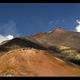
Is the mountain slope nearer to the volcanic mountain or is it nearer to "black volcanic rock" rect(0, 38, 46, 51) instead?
the volcanic mountain

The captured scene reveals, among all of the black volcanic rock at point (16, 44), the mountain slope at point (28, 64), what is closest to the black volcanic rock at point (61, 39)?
the black volcanic rock at point (16, 44)

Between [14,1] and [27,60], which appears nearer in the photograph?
[14,1]

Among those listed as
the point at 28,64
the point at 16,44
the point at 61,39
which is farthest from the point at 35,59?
the point at 61,39

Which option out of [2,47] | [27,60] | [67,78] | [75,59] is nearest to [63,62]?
[75,59]

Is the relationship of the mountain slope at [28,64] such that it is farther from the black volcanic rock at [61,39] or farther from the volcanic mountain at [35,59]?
the black volcanic rock at [61,39]

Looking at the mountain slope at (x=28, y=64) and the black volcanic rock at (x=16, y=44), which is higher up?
the black volcanic rock at (x=16, y=44)

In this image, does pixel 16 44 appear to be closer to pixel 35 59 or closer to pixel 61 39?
pixel 35 59

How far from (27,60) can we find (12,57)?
1461mm

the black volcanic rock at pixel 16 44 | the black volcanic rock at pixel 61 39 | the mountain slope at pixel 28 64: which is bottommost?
the mountain slope at pixel 28 64

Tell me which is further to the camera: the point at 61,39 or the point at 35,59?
the point at 61,39

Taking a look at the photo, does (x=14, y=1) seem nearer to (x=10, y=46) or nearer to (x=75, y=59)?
(x=10, y=46)

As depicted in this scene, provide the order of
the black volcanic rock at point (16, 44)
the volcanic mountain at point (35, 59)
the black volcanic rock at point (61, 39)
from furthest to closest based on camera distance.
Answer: the black volcanic rock at point (61, 39) < the black volcanic rock at point (16, 44) < the volcanic mountain at point (35, 59)

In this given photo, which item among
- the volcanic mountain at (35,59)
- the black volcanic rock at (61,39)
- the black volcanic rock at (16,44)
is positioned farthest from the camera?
the black volcanic rock at (61,39)

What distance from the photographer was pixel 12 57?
1886 centimetres
